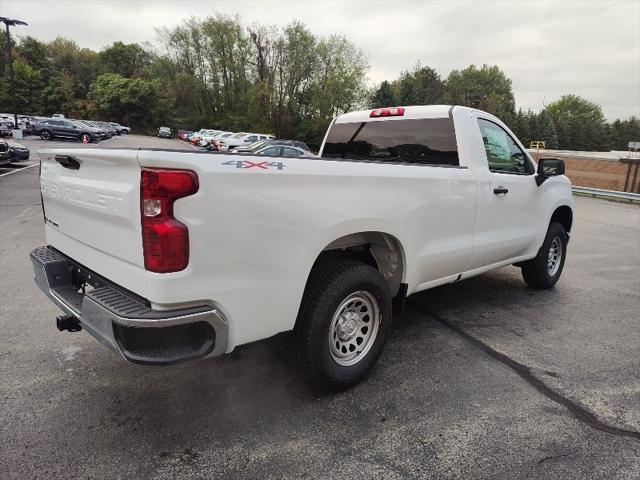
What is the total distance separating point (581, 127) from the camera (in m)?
84.2

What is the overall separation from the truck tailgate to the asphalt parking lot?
2.63ft

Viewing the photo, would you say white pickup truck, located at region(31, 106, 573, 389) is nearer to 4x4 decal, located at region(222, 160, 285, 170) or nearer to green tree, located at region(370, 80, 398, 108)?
4x4 decal, located at region(222, 160, 285, 170)

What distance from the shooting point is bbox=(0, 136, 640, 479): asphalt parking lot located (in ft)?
7.75

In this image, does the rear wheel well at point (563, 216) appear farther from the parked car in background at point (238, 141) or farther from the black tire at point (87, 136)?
the black tire at point (87, 136)

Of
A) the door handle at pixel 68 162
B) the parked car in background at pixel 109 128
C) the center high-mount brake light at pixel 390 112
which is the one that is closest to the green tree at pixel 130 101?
the parked car in background at pixel 109 128

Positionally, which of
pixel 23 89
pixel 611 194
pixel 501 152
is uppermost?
pixel 23 89

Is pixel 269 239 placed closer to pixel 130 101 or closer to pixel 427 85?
pixel 427 85

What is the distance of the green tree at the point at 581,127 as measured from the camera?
270 feet

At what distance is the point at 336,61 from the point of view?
190 feet

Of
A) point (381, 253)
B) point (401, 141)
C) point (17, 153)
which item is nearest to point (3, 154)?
point (17, 153)

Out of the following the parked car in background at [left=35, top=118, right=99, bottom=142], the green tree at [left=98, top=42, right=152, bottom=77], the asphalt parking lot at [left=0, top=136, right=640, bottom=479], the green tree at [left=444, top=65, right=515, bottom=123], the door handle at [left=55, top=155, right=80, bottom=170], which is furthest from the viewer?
the green tree at [left=444, top=65, right=515, bottom=123]

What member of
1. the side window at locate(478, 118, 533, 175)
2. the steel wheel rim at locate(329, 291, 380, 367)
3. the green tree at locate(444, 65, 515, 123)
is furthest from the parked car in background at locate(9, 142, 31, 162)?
the green tree at locate(444, 65, 515, 123)

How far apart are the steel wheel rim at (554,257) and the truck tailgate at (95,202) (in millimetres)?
4958

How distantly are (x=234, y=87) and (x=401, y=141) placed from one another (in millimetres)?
74000
